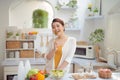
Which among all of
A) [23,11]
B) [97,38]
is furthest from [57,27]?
[23,11]

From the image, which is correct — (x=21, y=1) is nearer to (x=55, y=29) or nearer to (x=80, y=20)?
(x=80, y=20)

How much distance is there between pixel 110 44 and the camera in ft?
12.4

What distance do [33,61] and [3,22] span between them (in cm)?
111

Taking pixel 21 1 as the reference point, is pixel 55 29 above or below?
below

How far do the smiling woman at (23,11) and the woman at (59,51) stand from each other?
7.31 feet

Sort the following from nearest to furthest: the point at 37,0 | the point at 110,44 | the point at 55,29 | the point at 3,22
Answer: the point at 55,29 → the point at 110,44 → the point at 3,22 → the point at 37,0

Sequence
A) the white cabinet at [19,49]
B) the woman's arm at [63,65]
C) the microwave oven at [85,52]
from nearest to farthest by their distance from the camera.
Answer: the woman's arm at [63,65] < the microwave oven at [85,52] < the white cabinet at [19,49]

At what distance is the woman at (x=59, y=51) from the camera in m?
2.55

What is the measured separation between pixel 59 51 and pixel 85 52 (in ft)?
5.99

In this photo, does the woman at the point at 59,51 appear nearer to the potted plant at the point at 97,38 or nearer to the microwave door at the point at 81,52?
the potted plant at the point at 97,38

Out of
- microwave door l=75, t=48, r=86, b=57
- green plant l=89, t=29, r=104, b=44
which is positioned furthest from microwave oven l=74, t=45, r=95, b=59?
green plant l=89, t=29, r=104, b=44

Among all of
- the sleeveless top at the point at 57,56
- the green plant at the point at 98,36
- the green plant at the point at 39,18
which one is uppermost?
the green plant at the point at 39,18

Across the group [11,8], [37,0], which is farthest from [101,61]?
[11,8]

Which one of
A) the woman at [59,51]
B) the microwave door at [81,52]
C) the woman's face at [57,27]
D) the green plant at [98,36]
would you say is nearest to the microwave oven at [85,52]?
the microwave door at [81,52]
